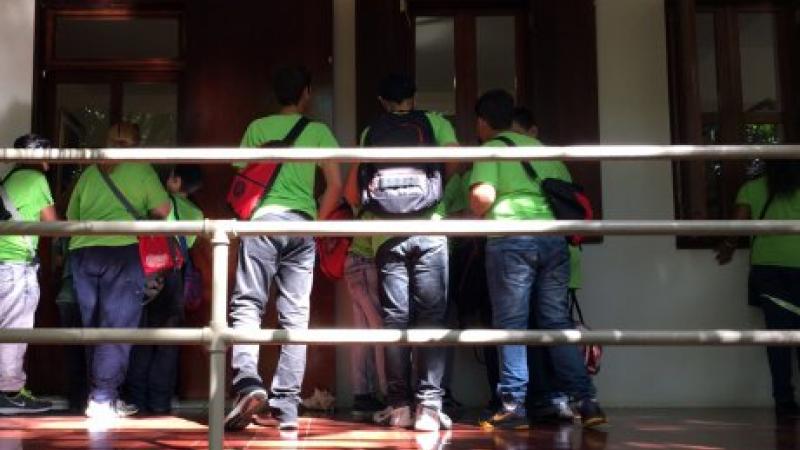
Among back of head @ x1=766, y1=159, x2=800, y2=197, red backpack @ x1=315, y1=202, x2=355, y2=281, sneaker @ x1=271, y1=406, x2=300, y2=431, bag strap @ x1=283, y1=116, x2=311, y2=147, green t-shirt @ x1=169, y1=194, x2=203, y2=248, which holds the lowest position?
sneaker @ x1=271, y1=406, x2=300, y2=431

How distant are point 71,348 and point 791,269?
14.5 ft

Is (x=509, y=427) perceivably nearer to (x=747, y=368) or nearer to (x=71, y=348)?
(x=747, y=368)

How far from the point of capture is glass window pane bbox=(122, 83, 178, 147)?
604 cm

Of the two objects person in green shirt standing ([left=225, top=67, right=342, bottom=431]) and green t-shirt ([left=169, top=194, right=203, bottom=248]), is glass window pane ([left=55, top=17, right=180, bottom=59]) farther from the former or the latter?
person in green shirt standing ([left=225, top=67, right=342, bottom=431])

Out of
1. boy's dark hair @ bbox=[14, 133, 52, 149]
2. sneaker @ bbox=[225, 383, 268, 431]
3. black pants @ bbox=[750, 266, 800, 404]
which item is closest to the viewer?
sneaker @ bbox=[225, 383, 268, 431]

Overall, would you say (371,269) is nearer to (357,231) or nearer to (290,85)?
(290,85)

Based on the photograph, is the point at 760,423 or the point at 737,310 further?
the point at 737,310

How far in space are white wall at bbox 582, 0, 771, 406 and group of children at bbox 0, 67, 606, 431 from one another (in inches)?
40.3

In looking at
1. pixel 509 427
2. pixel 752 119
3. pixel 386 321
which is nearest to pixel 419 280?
pixel 386 321

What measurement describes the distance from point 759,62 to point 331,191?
325 centimetres

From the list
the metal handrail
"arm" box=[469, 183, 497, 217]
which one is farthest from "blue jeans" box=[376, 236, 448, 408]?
the metal handrail

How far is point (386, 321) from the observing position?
448 cm

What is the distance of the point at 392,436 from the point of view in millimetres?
4113

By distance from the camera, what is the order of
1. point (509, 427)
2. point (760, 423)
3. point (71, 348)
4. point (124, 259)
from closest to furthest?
point (509, 427) → point (760, 423) → point (124, 259) → point (71, 348)
